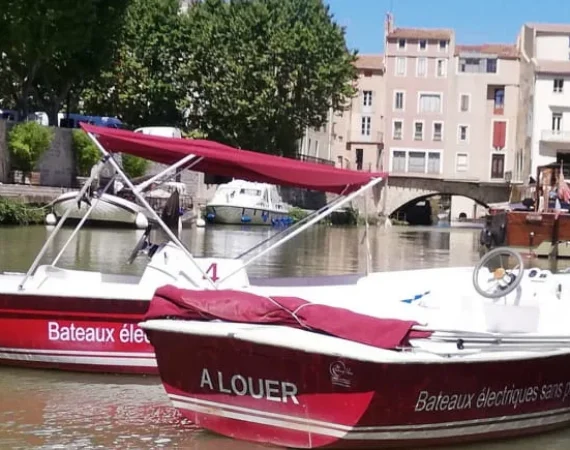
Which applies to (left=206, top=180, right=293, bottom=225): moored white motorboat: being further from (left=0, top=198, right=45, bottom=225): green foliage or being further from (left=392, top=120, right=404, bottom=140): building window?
(left=392, top=120, right=404, bottom=140): building window

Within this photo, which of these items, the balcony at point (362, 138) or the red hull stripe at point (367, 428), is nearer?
the red hull stripe at point (367, 428)

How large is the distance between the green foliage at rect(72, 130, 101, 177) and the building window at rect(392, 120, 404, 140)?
37520 mm

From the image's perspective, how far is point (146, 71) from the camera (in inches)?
2341

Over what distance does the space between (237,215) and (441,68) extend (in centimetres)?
3454

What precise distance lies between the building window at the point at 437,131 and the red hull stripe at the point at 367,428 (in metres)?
73.5

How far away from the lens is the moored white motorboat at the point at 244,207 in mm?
53094

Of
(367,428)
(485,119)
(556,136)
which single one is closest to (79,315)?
(367,428)

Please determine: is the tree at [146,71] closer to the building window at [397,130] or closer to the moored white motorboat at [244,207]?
the moored white motorboat at [244,207]

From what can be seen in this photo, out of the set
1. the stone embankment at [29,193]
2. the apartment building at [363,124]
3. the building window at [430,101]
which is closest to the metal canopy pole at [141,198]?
the stone embankment at [29,193]

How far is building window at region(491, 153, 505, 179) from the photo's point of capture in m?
80.9

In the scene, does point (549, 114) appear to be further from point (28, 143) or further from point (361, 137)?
point (28, 143)

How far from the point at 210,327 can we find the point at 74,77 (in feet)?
137

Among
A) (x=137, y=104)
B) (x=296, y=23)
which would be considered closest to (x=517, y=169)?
(x=296, y=23)

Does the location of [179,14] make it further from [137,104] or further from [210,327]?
[210,327]
